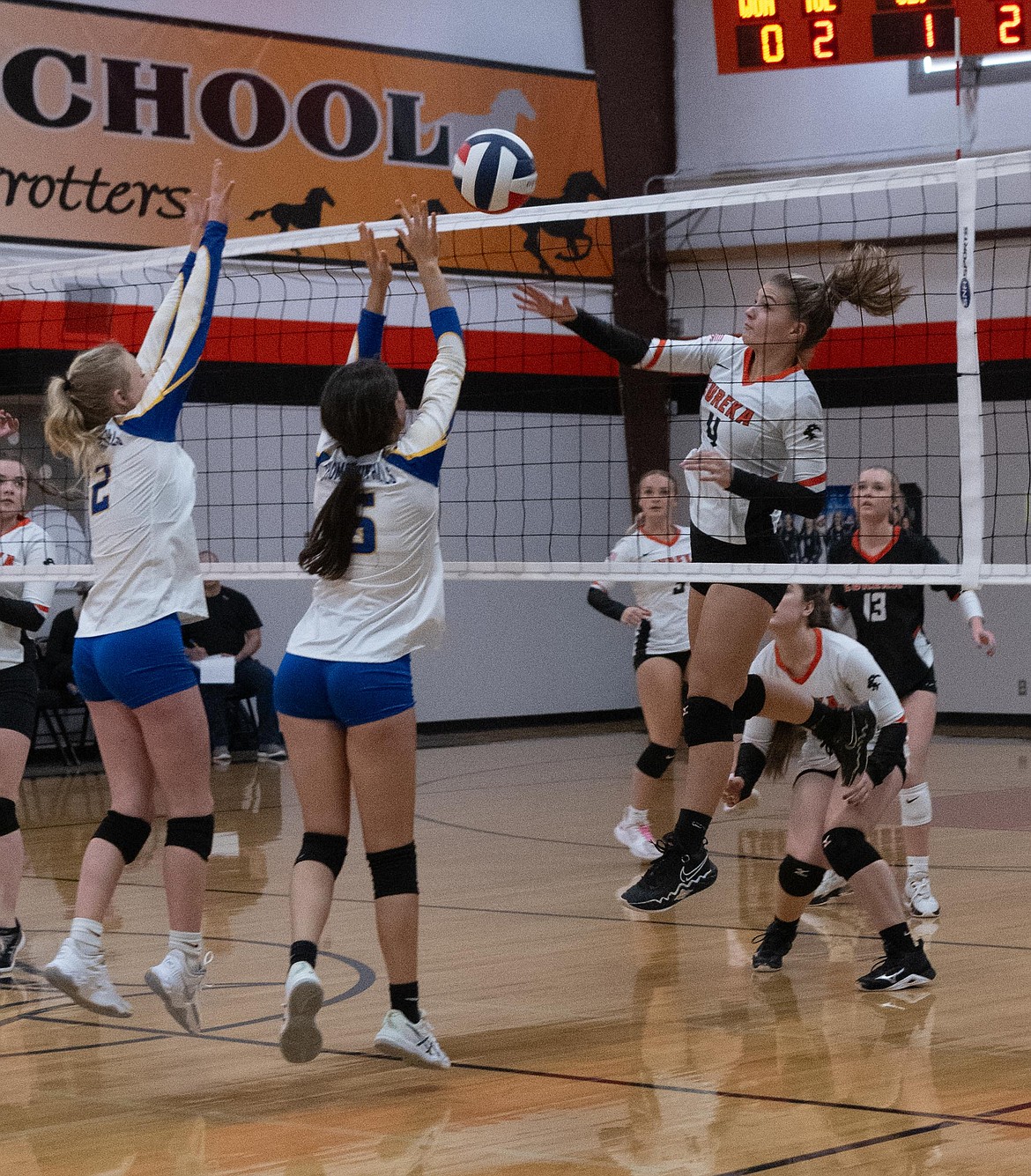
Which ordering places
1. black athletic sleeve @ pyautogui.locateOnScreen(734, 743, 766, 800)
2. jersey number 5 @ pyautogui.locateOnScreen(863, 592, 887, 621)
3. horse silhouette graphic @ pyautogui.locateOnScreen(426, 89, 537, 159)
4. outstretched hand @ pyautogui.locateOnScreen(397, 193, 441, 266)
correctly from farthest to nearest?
horse silhouette graphic @ pyautogui.locateOnScreen(426, 89, 537, 159) < jersey number 5 @ pyautogui.locateOnScreen(863, 592, 887, 621) < black athletic sleeve @ pyautogui.locateOnScreen(734, 743, 766, 800) < outstretched hand @ pyautogui.locateOnScreen(397, 193, 441, 266)

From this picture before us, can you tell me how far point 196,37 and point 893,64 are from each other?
5707mm

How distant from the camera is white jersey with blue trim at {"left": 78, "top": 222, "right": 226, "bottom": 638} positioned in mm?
4652

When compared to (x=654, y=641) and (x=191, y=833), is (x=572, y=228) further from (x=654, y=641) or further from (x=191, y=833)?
(x=191, y=833)

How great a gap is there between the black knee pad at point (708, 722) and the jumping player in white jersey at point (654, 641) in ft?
8.56

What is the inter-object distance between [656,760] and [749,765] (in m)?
2.15

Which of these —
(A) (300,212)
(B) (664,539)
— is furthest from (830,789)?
(A) (300,212)

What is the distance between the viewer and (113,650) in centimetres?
459

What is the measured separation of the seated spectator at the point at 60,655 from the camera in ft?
38.8

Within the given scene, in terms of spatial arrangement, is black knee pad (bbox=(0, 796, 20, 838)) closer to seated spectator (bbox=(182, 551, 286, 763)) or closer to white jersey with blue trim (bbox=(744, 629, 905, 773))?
white jersey with blue trim (bbox=(744, 629, 905, 773))

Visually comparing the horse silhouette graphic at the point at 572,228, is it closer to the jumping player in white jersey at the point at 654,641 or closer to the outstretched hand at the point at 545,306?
the jumping player in white jersey at the point at 654,641

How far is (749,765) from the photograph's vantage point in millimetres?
6066

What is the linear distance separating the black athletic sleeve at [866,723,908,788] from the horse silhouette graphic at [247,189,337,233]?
339 inches

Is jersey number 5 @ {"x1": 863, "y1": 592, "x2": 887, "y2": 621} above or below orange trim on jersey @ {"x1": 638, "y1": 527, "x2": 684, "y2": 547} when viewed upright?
below

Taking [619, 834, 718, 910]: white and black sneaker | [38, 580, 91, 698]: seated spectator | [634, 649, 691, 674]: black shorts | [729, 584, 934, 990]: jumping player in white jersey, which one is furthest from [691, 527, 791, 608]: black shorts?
[38, 580, 91, 698]: seated spectator
